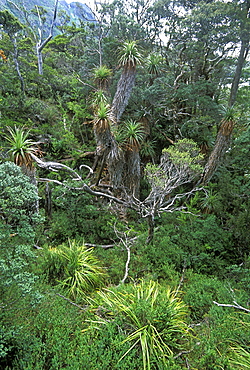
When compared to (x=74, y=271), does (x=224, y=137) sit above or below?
above

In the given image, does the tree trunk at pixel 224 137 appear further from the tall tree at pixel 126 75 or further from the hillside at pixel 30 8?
the hillside at pixel 30 8

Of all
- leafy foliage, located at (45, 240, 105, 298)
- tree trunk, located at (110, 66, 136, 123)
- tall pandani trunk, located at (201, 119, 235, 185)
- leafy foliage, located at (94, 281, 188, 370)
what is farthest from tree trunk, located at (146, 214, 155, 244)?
tree trunk, located at (110, 66, 136, 123)

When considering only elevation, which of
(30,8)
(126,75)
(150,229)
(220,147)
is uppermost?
(30,8)

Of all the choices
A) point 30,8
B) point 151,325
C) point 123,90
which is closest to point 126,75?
point 123,90

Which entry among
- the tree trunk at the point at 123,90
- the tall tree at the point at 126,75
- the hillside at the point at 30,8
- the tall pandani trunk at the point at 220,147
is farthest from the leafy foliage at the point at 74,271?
the hillside at the point at 30,8

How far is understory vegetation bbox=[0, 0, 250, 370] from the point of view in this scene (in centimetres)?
221

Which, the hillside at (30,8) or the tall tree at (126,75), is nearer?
the tall tree at (126,75)

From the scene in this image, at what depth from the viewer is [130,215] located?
6316 millimetres

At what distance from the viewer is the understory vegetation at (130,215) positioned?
221 centimetres

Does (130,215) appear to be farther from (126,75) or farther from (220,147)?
(126,75)

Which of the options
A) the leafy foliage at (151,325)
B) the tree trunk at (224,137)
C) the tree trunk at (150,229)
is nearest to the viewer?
the leafy foliage at (151,325)

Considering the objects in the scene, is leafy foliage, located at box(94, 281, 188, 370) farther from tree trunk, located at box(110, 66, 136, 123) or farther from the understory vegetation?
tree trunk, located at box(110, 66, 136, 123)

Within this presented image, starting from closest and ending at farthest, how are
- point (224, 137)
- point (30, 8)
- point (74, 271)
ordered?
point (74, 271) < point (224, 137) < point (30, 8)

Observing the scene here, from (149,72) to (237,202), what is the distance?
501 cm
